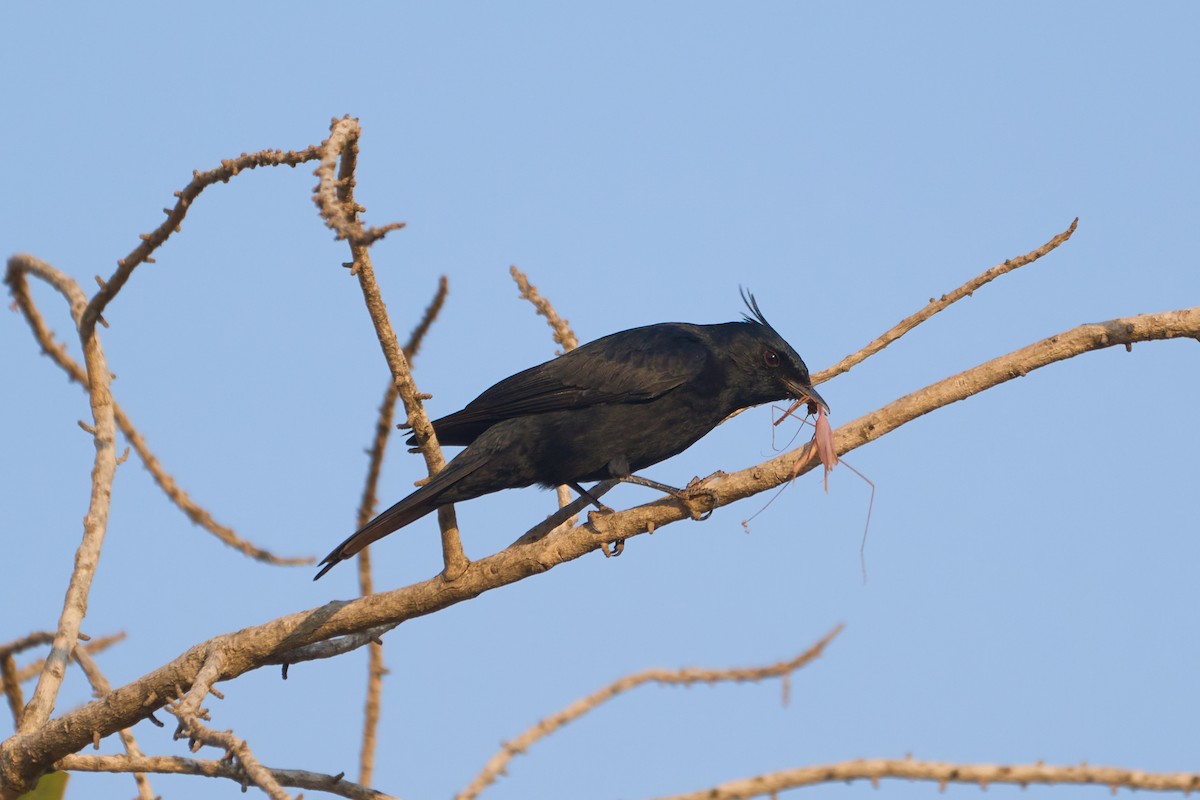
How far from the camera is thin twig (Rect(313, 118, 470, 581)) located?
3.25 m

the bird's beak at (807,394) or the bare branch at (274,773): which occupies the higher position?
the bird's beak at (807,394)

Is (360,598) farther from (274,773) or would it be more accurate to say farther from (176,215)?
(176,215)

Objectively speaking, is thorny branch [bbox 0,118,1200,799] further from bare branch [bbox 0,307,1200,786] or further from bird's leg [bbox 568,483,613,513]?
bird's leg [bbox 568,483,613,513]

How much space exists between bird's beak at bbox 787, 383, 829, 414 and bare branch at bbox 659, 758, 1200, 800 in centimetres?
364

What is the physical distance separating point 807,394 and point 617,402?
972 millimetres

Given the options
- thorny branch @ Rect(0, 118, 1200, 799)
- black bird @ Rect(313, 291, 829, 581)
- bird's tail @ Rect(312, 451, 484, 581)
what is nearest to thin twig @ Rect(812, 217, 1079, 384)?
thorny branch @ Rect(0, 118, 1200, 799)

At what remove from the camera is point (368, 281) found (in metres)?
4.46

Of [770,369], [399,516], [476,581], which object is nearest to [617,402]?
[770,369]

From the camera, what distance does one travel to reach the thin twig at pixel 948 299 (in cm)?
521

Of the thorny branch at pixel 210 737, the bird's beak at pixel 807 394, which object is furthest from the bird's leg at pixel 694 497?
the thorny branch at pixel 210 737

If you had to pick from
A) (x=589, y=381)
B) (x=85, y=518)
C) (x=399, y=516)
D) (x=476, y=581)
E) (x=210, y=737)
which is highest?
(x=589, y=381)

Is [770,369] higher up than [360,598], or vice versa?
[770,369]

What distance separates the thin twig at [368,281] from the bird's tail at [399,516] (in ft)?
0.29

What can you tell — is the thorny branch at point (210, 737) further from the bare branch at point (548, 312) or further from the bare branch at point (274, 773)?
the bare branch at point (548, 312)
